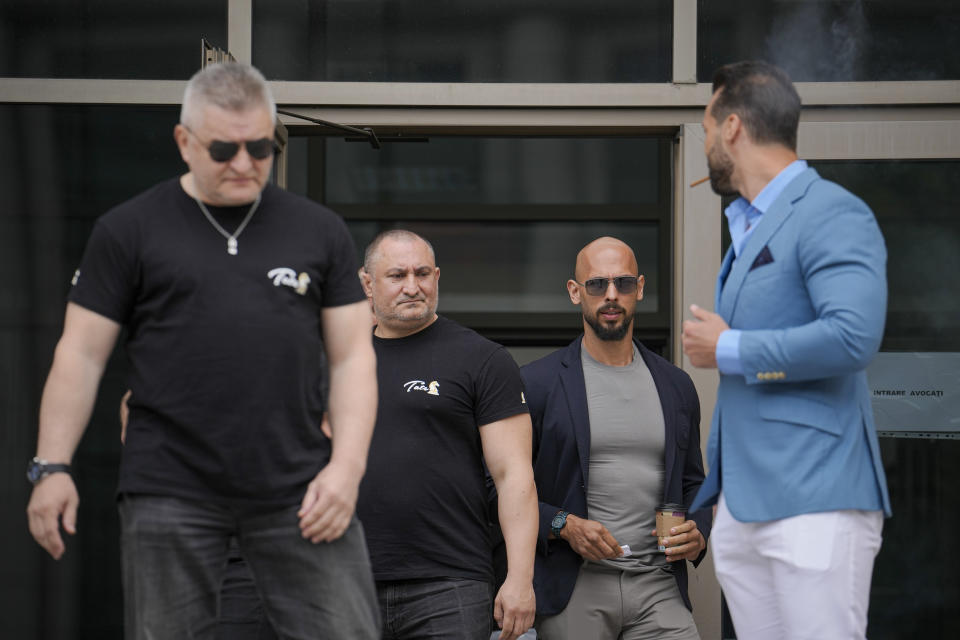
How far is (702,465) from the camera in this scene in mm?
4410

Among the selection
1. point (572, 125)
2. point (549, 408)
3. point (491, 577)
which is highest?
point (572, 125)

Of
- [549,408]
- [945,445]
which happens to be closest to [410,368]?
[549,408]

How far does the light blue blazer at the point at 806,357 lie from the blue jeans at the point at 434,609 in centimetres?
125

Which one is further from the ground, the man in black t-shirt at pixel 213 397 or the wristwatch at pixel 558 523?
the man in black t-shirt at pixel 213 397

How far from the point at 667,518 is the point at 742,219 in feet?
4.44

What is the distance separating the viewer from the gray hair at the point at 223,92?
2508 mm

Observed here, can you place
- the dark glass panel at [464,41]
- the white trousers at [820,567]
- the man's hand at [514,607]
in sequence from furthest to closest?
the dark glass panel at [464,41] → the man's hand at [514,607] → the white trousers at [820,567]

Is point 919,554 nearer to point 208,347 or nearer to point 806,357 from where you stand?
point 806,357

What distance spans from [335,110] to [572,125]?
3.20 feet

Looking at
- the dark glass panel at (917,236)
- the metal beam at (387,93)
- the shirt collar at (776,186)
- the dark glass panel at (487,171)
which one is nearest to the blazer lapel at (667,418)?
the dark glass panel at (917,236)

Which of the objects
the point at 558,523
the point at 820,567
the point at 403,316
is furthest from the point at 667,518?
the point at 820,567

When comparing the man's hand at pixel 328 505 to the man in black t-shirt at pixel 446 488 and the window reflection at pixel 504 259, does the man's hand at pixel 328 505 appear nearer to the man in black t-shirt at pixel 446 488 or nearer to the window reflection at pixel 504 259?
the man in black t-shirt at pixel 446 488

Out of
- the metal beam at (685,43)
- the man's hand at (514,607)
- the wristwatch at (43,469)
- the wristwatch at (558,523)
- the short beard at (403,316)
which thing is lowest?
the man's hand at (514,607)

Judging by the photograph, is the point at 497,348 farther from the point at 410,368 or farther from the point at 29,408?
the point at 29,408
